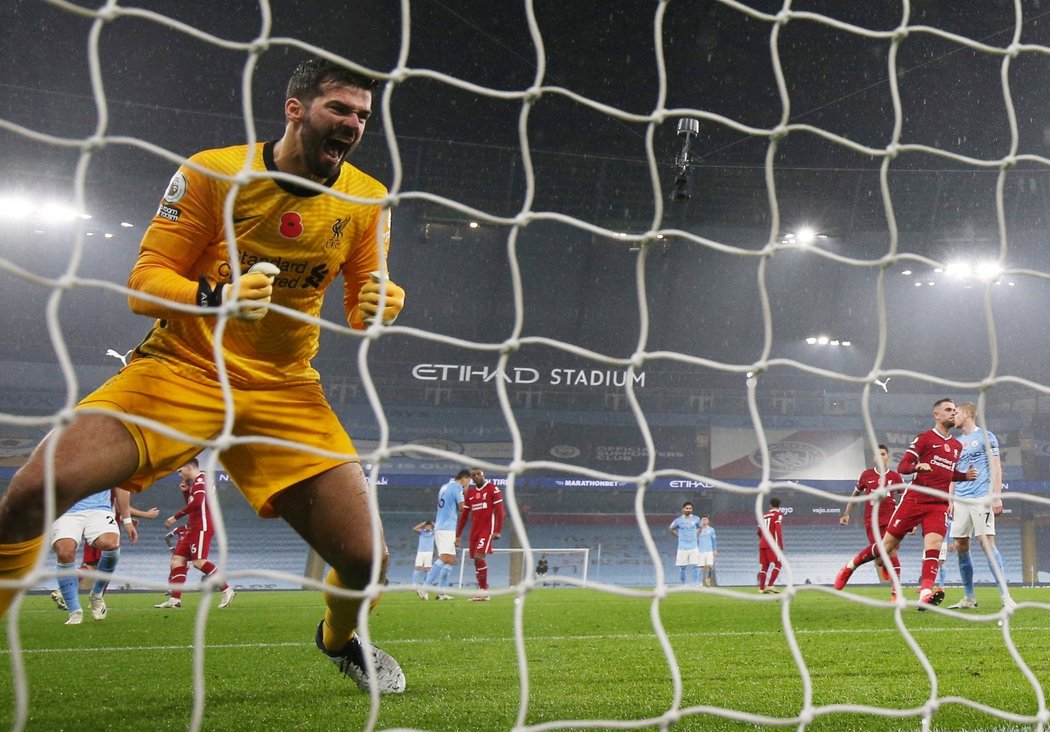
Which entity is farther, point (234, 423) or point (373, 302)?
point (234, 423)

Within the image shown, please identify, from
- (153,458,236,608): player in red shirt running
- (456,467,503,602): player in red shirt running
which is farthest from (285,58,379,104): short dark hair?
(456,467,503,602): player in red shirt running

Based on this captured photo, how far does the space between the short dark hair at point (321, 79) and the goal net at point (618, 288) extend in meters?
2.26

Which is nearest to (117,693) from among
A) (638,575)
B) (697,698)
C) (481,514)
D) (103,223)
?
(697,698)

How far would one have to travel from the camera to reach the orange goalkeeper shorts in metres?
2.38

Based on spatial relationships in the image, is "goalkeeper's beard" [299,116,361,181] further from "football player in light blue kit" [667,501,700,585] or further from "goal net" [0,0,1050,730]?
"football player in light blue kit" [667,501,700,585]

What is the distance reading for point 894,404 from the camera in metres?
27.8

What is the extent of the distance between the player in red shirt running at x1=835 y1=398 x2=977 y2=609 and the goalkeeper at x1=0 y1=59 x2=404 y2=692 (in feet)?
18.5

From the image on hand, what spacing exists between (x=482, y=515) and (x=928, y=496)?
620 cm

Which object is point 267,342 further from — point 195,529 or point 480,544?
point 480,544

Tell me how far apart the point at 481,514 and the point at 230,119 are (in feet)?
40.5

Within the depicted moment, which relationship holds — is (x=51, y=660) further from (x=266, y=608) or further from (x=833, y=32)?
(x=833, y=32)

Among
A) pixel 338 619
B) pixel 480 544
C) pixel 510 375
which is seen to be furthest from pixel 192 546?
pixel 510 375

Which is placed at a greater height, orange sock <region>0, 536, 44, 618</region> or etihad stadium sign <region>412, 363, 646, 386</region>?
etihad stadium sign <region>412, 363, 646, 386</region>

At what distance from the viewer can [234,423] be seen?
262 cm
